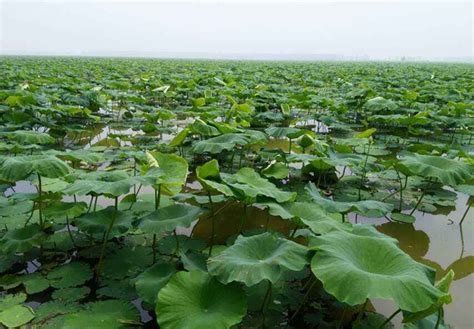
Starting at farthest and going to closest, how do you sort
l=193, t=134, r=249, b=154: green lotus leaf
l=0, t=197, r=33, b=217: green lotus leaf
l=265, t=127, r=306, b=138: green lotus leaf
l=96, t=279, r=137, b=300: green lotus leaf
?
l=265, t=127, r=306, b=138: green lotus leaf → l=193, t=134, r=249, b=154: green lotus leaf → l=0, t=197, r=33, b=217: green lotus leaf → l=96, t=279, r=137, b=300: green lotus leaf

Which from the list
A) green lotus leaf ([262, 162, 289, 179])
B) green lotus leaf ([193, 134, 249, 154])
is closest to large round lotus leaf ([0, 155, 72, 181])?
green lotus leaf ([193, 134, 249, 154])

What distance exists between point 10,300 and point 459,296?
2703 mm

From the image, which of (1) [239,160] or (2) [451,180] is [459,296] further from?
(1) [239,160]

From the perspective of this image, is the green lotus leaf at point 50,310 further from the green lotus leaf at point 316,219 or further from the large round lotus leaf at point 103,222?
the green lotus leaf at point 316,219

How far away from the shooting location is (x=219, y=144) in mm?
3598

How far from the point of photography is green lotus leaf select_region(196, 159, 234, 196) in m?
2.29

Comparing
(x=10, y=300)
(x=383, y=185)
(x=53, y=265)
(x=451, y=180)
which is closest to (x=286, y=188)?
(x=383, y=185)

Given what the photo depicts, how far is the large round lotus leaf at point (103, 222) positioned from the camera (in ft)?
8.50

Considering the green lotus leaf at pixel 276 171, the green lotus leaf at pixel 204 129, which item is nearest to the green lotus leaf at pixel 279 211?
the green lotus leaf at pixel 276 171

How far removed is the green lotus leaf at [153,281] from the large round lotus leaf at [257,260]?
0.34m

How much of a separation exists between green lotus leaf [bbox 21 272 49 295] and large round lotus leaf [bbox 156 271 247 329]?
3.26 feet

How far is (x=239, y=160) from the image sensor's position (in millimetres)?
5199

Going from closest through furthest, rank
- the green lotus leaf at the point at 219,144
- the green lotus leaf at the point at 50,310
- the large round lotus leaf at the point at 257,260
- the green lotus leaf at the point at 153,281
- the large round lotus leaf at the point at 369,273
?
the large round lotus leaf at the point at 369,273 → the large round lotus leaf at the point at 257,260 → the green lotus leaf at the point at 153,281 → the green lotus leaf at the point at 50,310 → the green lotus leaf at the point at 219,144

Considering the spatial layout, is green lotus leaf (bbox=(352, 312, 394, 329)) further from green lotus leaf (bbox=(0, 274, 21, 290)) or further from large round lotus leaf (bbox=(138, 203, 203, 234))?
green lotus leaf (bbox=(0, 274, 21, 290))
